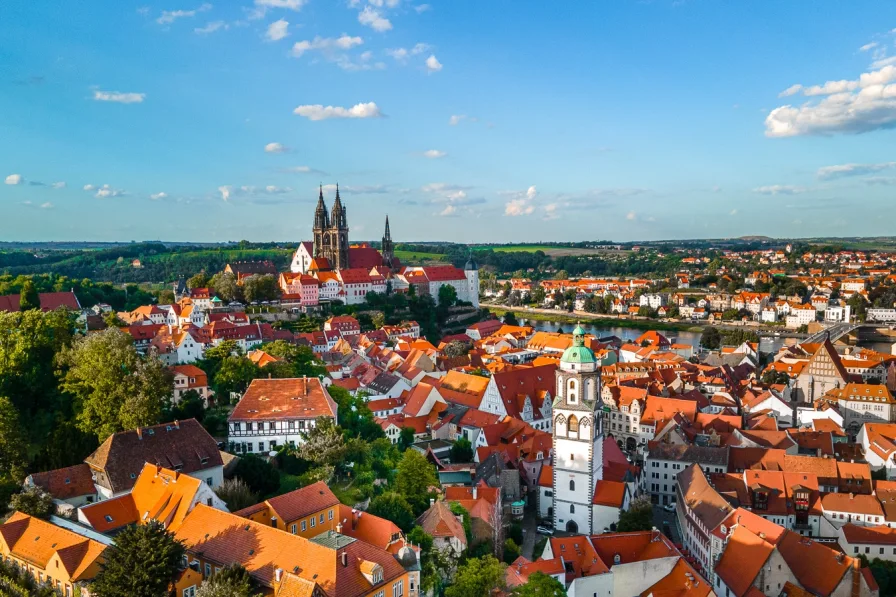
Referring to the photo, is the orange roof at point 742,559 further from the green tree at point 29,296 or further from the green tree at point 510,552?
the green tree at point 29,296

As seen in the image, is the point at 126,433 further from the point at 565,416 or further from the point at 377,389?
the point at 377,389

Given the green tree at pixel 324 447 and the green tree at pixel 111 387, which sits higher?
the green tree at pixel 111 387

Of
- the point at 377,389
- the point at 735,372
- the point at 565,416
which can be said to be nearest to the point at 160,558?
the point at 565,416

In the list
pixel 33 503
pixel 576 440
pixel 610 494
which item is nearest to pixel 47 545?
pixel 33 503

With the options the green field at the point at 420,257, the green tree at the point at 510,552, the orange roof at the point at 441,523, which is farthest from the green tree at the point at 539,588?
the green field at the point at 420,257

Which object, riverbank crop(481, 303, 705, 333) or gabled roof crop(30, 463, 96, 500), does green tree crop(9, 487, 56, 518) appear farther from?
riverbank crop(481, 303, 705, 333)

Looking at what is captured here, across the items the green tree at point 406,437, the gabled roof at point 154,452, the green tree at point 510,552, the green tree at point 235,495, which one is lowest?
the green tree at point 510,552

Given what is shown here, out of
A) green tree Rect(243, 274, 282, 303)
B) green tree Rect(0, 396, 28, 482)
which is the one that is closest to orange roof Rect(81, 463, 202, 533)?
green tree Rect(0, 396, 28, 482)
